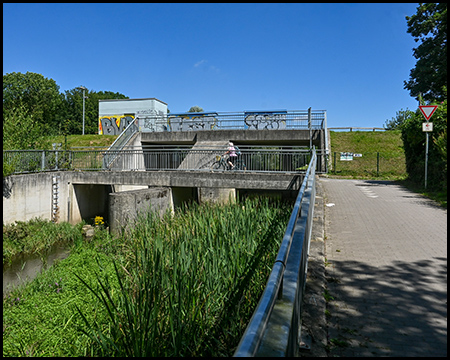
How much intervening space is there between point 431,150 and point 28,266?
15149 millimetres

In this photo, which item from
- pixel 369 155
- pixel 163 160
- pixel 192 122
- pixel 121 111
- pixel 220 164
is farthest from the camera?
pixel 121 111

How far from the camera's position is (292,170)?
17.1m

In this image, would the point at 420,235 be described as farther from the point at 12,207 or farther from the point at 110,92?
the point at 110,92

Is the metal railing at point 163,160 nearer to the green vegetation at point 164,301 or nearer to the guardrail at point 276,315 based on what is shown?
the green vegetation at point 164,301

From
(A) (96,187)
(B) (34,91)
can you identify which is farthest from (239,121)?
(B) (34,91)

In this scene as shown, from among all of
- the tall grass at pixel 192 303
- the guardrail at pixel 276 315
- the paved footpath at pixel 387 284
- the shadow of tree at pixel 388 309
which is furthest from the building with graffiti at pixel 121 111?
the guardrail at pixel 276 315

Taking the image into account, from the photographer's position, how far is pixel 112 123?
36562mm

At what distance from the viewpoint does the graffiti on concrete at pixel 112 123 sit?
35500 mm

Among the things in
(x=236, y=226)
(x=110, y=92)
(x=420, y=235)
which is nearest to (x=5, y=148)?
(x=236, y=226)

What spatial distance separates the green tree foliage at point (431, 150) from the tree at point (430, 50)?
Answer: 15246mm

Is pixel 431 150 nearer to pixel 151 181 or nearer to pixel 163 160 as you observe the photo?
pixel 151 181

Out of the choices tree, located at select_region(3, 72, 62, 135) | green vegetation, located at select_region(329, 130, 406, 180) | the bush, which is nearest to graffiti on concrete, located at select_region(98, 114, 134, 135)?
green vegetation, located at select_region(329, 130, 406, 180)

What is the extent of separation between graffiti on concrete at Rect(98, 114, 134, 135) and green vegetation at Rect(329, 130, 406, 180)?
2081 cm

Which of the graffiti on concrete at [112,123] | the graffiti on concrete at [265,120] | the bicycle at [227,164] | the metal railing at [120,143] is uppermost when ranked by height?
the graffiti on concrete at [112,123]
